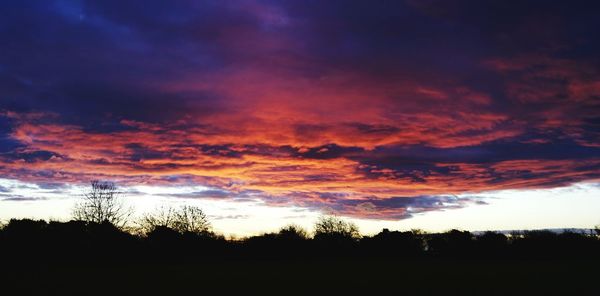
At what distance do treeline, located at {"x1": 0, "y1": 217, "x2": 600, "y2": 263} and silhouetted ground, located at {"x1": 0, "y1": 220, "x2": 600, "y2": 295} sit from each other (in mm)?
162

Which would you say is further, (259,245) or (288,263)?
(259,245)

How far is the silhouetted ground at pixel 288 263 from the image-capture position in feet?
95.3

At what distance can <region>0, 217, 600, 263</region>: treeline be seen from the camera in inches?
2010

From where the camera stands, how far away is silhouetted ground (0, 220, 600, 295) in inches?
1144

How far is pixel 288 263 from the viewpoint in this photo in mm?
63656

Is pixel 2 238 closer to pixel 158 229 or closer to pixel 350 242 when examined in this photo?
pixel 158 229

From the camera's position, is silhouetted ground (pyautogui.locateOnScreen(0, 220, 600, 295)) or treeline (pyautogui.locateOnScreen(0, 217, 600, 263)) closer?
silhouetted ground (pyautogui.locateOnScreen(0, 220, 600, 295))

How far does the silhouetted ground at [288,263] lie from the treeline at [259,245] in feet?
0.53

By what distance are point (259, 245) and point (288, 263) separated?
13.6m

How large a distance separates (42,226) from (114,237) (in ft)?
28.3

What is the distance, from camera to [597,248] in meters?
69.3

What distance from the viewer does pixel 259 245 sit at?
3000 inches

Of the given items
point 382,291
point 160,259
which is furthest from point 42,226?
point 382,291

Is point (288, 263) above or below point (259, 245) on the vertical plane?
below
